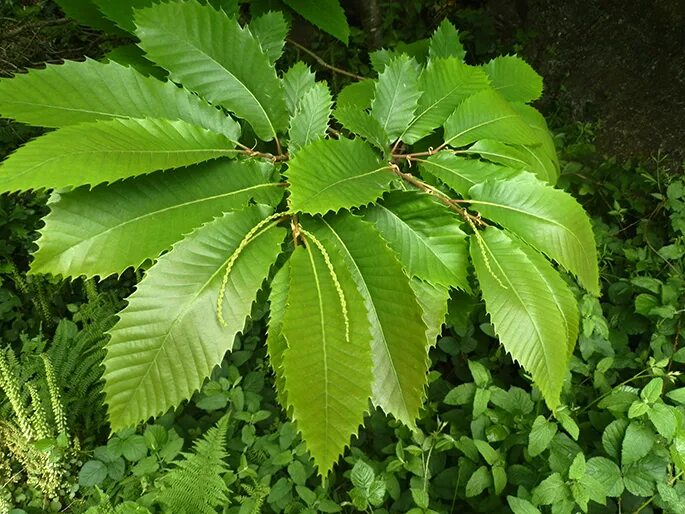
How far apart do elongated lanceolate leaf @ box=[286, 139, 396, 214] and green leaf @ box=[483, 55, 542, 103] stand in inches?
19.2

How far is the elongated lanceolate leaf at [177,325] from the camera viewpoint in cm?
69

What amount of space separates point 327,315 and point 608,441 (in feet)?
3.20

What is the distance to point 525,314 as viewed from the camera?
2.80ft

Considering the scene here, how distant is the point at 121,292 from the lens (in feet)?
7.22

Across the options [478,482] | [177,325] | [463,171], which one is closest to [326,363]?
[177,325]

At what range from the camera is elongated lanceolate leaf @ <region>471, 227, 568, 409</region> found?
2.78 feet

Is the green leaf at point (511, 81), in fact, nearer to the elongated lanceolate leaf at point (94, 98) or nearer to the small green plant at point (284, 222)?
the small green plant at point (284, 222)

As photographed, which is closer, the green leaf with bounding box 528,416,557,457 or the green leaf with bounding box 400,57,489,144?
the green leaf with bounding box 400,57,489,144

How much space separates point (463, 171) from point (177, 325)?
561 mm

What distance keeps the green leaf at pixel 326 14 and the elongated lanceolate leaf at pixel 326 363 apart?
79 cm

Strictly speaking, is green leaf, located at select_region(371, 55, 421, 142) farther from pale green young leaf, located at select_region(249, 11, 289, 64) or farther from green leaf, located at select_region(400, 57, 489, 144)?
pale green young leaf, located at select_region(249, 11, 289, 64)

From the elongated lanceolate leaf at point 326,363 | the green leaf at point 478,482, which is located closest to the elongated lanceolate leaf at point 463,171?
the elongated lanceolate leaf at point 326,363

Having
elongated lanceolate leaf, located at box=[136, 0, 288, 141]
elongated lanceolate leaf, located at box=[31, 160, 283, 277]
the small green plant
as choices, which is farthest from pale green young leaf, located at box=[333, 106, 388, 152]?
elongated lanceolate leaf, located at box=[31, 160, 283, 277]

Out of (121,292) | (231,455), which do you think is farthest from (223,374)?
(121,292)
